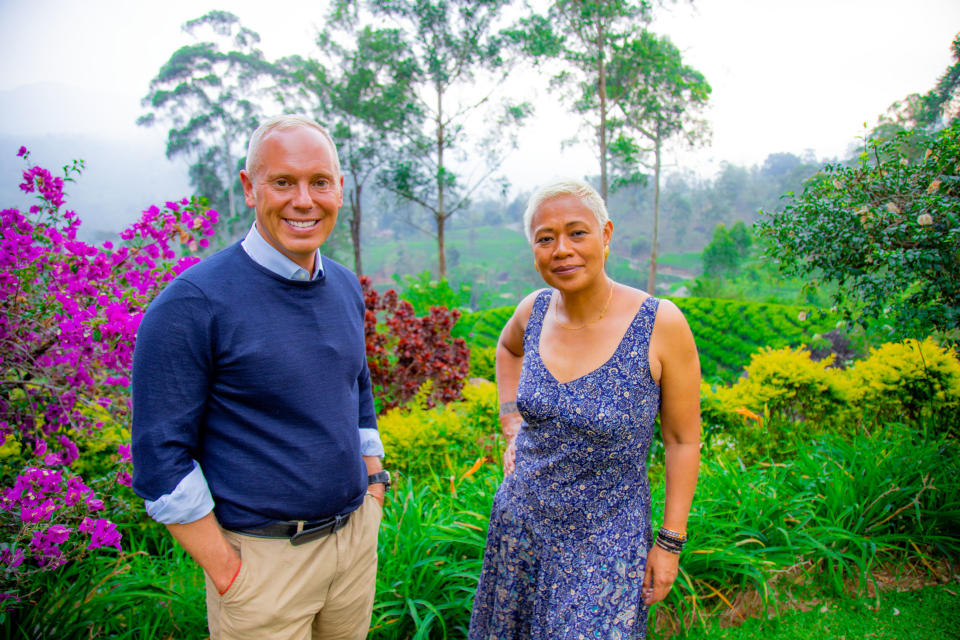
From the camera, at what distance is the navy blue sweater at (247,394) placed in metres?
→ 1.17

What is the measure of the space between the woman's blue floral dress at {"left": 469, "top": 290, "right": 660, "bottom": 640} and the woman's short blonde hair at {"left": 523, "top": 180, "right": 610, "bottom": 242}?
0.98ft

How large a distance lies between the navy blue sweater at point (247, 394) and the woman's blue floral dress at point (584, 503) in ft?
1.72

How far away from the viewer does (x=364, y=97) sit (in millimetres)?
18625

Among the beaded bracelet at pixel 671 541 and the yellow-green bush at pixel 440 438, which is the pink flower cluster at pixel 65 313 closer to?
the yellow-green bush at pixel 440 438

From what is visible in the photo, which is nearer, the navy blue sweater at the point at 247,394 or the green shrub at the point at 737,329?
the navy blue sweater at the point at 247,394

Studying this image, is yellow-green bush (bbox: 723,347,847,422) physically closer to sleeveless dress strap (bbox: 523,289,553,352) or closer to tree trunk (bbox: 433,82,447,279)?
sleeveless dress strap (bbox: 523,289,553,352)

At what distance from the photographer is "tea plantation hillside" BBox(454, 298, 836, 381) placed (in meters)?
11.0

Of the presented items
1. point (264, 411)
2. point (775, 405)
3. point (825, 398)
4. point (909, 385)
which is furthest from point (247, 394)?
point (909, 385)

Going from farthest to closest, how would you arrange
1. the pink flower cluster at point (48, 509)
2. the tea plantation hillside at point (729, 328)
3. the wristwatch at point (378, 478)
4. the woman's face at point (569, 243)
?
the tea plantation hillside at point (729, 328) < the pink flower cluster at point (48, 509) < the wristwatch at point (378, 478) < the woman's face at point (569, 243)

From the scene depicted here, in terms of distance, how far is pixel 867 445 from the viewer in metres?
3.24

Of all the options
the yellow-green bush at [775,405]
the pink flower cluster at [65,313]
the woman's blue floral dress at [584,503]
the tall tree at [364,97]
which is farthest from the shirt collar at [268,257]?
the tall tree at [364,97]

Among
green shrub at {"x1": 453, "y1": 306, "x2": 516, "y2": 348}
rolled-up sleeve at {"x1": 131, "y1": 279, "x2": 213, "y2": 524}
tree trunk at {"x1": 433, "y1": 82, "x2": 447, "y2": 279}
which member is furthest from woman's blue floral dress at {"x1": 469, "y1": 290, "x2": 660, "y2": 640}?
tree trunk at {"x1": 433, "y1": 82, "x2": 447, "y2": 279}

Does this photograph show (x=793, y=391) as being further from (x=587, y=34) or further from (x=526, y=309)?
(x=587, y=34)

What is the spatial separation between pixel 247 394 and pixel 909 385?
4.28 meters
